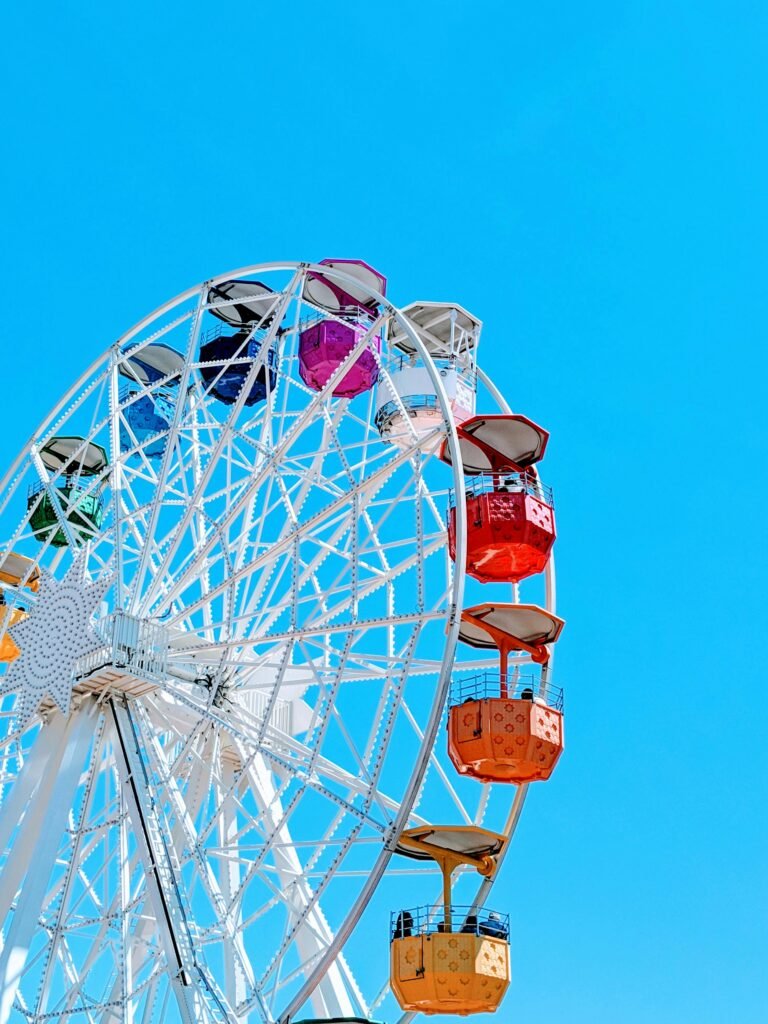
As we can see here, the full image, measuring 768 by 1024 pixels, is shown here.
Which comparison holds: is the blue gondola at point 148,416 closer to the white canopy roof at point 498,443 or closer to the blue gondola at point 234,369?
the blue gondola at point 234,369

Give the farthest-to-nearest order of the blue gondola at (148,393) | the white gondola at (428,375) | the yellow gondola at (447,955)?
the blue gondola at (148,393), the white gondola at (428,375), the yellow gondola at (447,955)

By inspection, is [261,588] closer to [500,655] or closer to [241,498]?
[241,498]

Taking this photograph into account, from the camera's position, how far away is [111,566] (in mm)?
22281

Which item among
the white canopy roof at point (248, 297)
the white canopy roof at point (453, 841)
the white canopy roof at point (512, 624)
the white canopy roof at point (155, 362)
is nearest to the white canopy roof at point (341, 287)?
the white canopy roof at point (248, 297)

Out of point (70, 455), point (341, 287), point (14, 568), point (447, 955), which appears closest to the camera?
point (447, 955)

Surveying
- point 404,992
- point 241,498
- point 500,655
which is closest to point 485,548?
point 500,655

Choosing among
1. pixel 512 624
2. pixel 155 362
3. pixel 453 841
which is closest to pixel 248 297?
Answer: pixel 155 362

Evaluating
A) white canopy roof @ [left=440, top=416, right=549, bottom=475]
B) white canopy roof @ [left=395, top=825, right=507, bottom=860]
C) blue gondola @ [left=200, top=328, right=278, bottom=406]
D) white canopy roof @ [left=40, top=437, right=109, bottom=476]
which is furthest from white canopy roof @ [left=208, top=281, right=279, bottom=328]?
white canopy roof @ [left=395, top=825, right=507, bottom=860]

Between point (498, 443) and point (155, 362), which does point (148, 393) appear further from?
point (498, 443)

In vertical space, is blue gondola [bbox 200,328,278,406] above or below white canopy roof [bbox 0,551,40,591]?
above

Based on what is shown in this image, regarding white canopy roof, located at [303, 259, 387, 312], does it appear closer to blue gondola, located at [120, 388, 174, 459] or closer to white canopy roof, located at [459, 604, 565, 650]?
blue gondola, located at [120, 388, 174, 459]

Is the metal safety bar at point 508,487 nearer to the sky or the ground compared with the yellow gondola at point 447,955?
nearer to the sky

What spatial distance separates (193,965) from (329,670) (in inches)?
145

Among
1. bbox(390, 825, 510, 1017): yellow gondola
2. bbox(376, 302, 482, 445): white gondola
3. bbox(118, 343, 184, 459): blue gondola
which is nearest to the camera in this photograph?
bbox(390, 825, 510, 1017): yellow gondola
